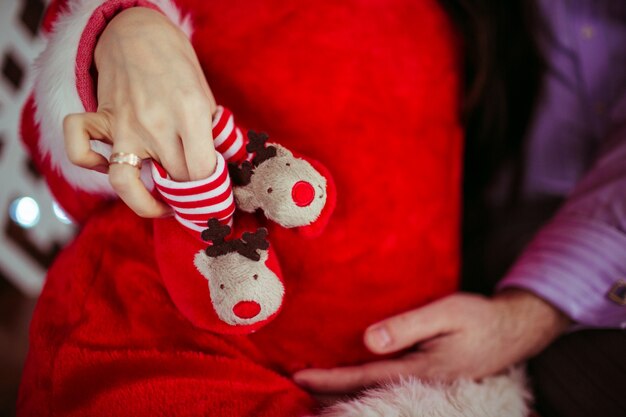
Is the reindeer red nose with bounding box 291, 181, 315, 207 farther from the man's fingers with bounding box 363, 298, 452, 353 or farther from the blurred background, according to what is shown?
the blurred background

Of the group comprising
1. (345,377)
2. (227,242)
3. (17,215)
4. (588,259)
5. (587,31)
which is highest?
(587,31)

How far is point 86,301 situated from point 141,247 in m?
0.08

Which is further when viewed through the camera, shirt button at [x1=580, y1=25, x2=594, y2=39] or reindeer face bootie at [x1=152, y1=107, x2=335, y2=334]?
shirt button at [x1=580, y1=25, x2=594, y2=39]

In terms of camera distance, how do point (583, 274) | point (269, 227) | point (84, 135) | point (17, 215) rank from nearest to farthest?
point (84, 135) < point (269, 227) < point (583, 274) < point (17, 215)

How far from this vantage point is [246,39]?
49 centimetres

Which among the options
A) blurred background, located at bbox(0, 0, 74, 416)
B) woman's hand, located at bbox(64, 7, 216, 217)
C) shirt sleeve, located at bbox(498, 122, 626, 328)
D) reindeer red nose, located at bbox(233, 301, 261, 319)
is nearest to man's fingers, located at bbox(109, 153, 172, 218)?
woman's hand, located at bbox(64, 7, 216, 217)

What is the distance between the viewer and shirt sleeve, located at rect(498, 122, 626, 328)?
54 cm

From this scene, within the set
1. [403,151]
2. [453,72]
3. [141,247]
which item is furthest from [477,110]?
[141,247]

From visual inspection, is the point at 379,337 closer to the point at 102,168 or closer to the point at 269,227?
the point at 269,227

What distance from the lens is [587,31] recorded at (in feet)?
2.33

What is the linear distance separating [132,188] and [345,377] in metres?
0.33

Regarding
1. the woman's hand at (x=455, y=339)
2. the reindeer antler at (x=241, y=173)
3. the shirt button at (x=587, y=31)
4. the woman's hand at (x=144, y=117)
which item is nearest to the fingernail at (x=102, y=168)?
the woman's hand at (x=144, y=117)

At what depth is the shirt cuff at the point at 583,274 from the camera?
1.75 ft

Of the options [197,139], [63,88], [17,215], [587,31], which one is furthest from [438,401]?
[17,215]
